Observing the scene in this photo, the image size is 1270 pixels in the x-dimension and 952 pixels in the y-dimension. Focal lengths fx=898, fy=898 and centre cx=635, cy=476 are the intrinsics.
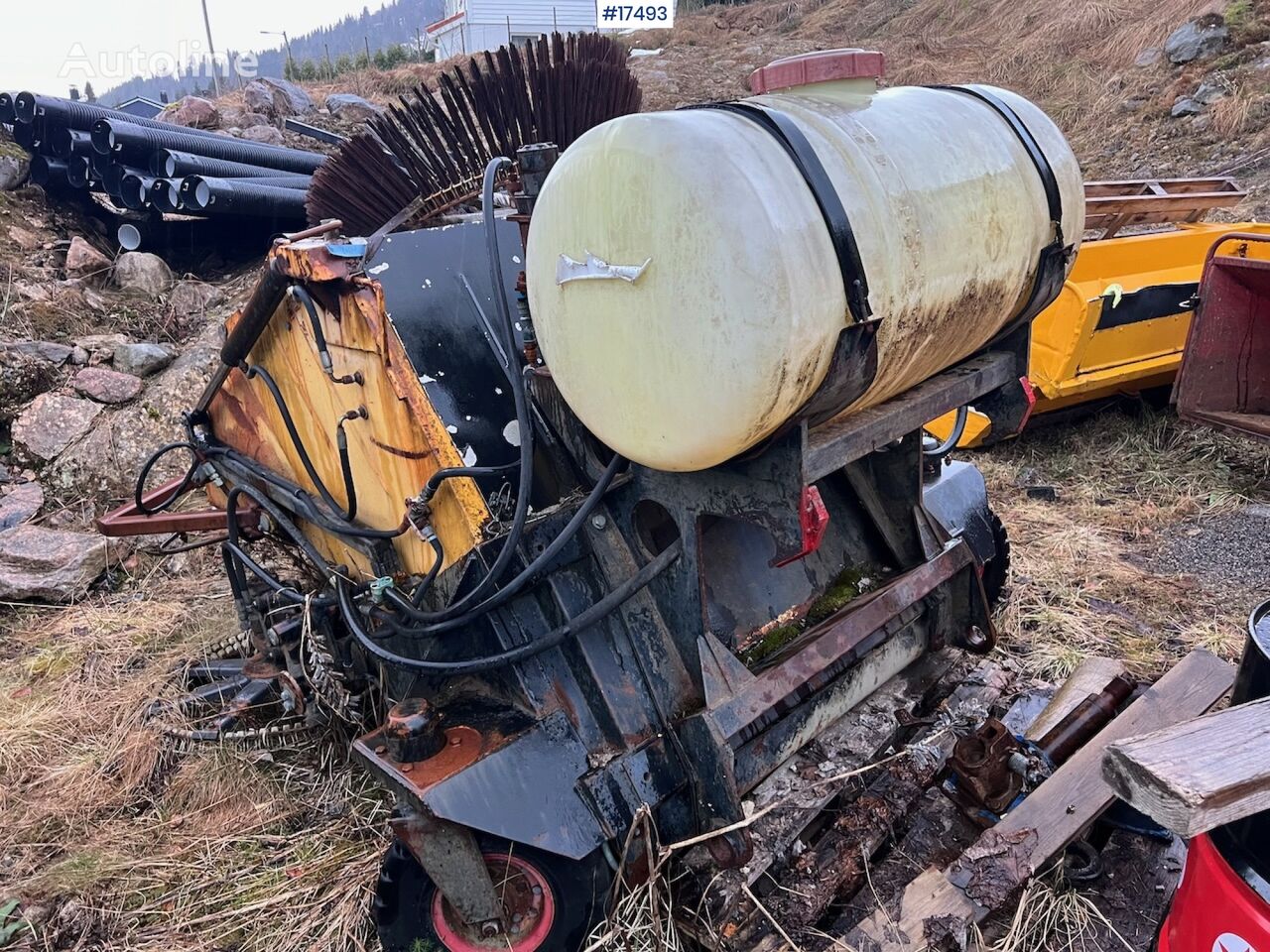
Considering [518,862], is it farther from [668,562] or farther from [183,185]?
[183,185]

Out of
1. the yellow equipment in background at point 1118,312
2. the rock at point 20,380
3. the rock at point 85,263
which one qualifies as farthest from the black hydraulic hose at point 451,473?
the rock at point 85,263

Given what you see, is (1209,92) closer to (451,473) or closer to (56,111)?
(451,473)

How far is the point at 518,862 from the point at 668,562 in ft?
2.68

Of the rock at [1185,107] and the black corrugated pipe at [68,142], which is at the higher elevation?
the black corrugated pipe at [68,142]

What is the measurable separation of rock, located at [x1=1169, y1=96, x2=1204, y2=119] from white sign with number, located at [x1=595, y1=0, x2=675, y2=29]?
1366cm

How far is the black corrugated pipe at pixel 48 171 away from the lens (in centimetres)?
786

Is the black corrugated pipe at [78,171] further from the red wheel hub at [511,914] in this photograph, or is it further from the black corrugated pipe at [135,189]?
the red wheel hub at [511,914]

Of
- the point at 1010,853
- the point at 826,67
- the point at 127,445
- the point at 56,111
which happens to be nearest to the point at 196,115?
Answer: the point at 56,111

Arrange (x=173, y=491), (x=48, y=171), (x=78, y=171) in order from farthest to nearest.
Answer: (x=48, y=171), (x=78, y=171), (x=173, y=491)

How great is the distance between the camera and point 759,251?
60.5 inches

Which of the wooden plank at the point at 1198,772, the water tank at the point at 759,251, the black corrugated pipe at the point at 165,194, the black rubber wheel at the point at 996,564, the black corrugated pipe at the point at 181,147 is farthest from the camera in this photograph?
the black corrugated pipe at the point at 181,147

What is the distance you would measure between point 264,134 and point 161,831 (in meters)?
9.49

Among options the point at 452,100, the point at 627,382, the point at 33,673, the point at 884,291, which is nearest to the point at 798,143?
the point at 884,291

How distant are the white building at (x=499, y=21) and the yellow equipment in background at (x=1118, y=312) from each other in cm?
2295
